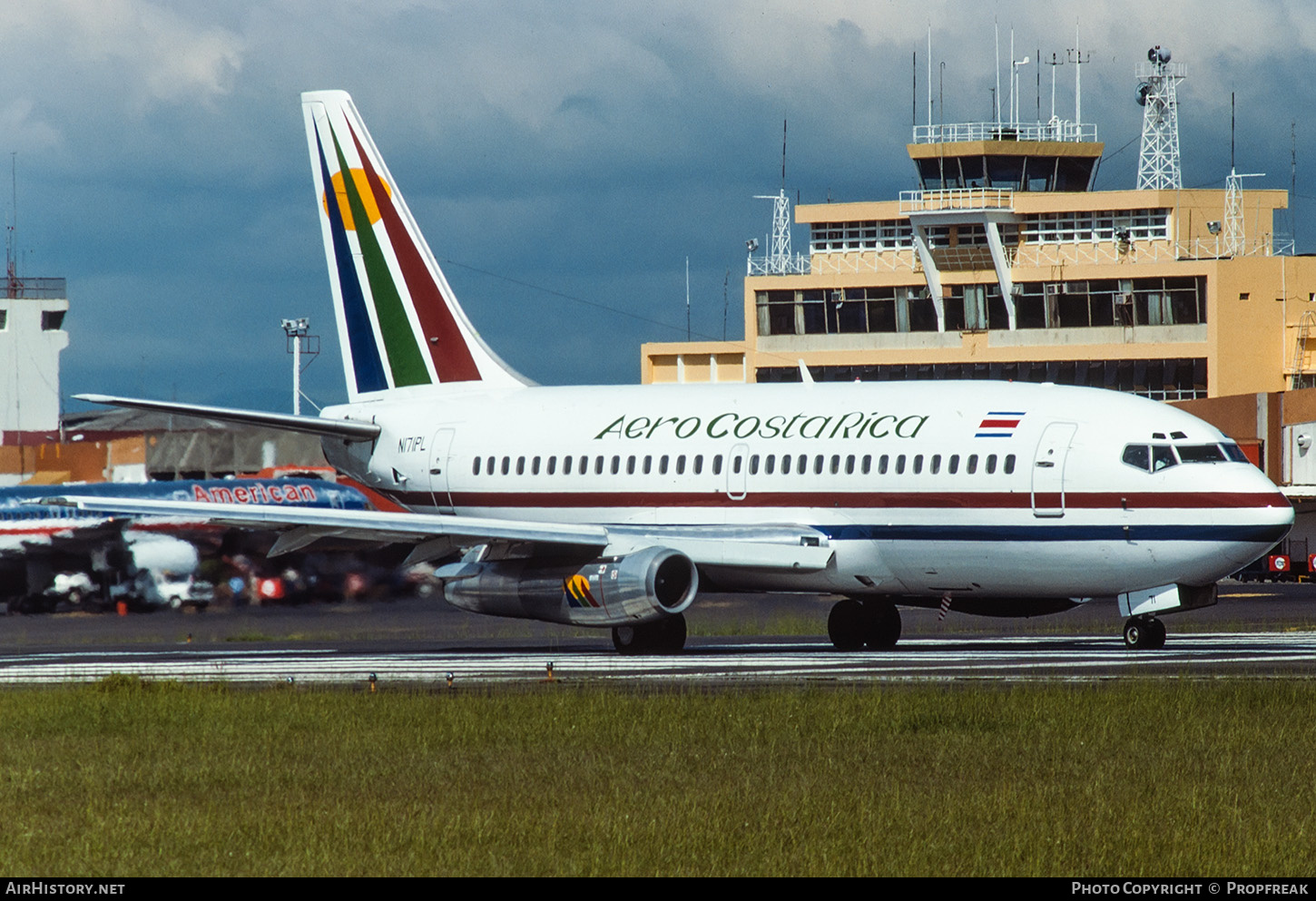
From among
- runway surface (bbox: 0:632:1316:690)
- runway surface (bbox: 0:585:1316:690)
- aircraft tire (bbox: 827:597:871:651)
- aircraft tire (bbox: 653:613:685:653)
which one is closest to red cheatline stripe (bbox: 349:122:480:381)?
runway surface (bbox: 0:585:1316:690)

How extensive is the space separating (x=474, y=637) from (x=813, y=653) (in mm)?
11563

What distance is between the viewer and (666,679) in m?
25.2

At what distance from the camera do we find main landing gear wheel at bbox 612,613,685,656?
3272cm

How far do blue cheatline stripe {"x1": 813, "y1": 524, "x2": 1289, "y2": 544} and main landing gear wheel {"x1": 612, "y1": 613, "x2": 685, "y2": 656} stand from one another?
10.2 ft

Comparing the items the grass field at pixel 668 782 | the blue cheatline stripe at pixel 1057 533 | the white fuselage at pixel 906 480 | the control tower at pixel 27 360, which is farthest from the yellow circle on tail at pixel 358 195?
the control tower at pixel 27 360

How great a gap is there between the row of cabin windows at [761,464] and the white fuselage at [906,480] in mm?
33

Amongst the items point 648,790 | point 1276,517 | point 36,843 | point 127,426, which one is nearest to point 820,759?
point 648,790

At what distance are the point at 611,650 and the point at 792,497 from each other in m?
4.71

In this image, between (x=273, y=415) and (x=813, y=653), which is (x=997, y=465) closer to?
(x=813, y=653)

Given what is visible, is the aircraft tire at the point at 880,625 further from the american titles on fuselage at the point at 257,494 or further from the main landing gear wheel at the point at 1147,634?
the american titles on fuselage at the point at 257,494

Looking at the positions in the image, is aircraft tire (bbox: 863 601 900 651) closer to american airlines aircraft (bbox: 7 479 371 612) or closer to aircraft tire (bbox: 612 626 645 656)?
aircraft tire (bbox: 612 626 645 656)

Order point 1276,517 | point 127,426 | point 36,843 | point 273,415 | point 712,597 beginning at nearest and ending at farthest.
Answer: point 36,843 → point 1276,517 → point 273,415 → point 712,597 → point 127,426

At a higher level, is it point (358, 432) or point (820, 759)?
point (358, 432)

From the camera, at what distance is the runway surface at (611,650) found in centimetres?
2595
